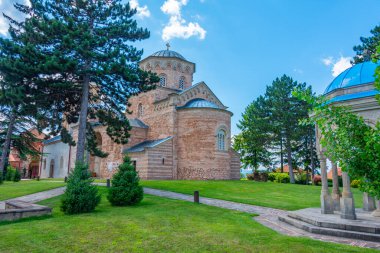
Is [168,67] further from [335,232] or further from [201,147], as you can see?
[335,232]

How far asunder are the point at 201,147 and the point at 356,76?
16.5 m

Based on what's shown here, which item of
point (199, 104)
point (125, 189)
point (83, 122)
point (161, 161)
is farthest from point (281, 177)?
point (125, 189)

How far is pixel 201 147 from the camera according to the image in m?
24.9

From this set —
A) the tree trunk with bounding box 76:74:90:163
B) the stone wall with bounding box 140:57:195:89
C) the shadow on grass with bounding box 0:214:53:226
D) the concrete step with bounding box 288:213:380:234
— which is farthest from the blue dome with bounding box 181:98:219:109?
the concrete step with bounding box 288:213:380:234

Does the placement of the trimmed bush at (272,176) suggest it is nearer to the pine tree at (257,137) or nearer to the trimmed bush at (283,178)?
the trimmed bush at (283,178)

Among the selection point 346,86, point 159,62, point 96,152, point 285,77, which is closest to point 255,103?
point 285,77

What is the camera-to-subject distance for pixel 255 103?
32.8 meters

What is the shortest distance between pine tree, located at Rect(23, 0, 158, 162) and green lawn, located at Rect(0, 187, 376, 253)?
7574 mm

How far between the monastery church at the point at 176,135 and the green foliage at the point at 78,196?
462 inches

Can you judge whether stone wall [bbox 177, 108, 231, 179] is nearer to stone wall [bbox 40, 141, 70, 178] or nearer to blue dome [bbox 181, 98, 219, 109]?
blue dome [bbox 181, 98, 219, 109]

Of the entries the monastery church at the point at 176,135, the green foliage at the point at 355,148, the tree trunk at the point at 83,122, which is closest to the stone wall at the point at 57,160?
the monastery church at the point at 176,135

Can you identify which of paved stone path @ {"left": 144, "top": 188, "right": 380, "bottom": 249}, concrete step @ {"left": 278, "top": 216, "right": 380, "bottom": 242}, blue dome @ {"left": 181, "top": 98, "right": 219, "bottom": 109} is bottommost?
paved stone path @ {"left": 144, "top": 188, "right": 380, "bottom": 249}

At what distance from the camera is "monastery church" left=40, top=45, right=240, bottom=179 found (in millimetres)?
24781

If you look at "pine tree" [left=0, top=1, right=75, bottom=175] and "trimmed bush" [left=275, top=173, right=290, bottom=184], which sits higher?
"pine tree" [left=0, top=1, right=75, bottom=175]
